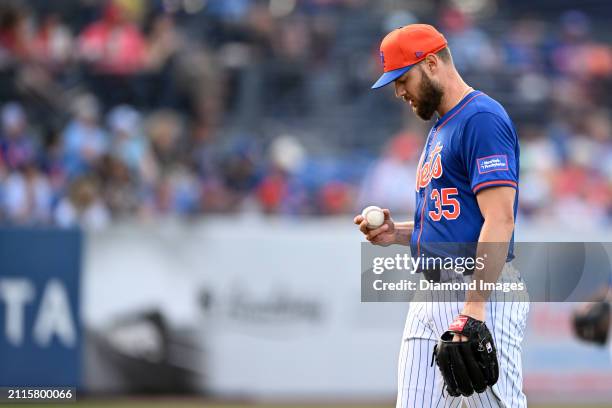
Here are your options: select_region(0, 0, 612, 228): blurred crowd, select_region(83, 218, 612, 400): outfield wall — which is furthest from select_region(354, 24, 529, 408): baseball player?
select_region(0, 0, 612, 228): blurred crowd

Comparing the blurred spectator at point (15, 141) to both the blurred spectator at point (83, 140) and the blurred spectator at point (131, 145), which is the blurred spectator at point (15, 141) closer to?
the blurred spectator at point (83, 140)

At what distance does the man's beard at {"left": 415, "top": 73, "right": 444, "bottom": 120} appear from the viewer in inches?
164

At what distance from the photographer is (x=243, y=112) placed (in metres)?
11.9

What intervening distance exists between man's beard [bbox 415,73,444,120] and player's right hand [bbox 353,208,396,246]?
51 cm

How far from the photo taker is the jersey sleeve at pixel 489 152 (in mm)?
3898

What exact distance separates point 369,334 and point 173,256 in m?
1.86

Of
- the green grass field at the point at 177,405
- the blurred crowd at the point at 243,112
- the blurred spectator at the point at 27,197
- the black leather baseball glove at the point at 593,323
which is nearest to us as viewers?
the black leather baseball glove at the point at 593,323

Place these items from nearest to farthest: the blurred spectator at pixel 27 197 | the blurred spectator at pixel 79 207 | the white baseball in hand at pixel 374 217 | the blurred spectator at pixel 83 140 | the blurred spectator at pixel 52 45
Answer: the white baseball in hand at pixel 374 217
the blurred spectator at pixel 79 207
the blurred spectator at pixel 27 197
the blurred spectator at pixel 83 140
the blurred spectator at pixel 52 45

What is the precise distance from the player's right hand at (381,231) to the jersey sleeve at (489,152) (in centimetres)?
60

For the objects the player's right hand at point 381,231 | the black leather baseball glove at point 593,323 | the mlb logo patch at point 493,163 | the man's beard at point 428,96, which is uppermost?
the man's beard at point 428,96

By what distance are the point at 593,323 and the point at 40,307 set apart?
4949mm

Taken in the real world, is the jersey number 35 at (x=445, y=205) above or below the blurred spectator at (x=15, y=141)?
below

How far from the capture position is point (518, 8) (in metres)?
16.4

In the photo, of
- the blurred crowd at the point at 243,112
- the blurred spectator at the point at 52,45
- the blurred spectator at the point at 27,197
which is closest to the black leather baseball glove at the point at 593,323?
the blurred crowd at the point at 243,112
